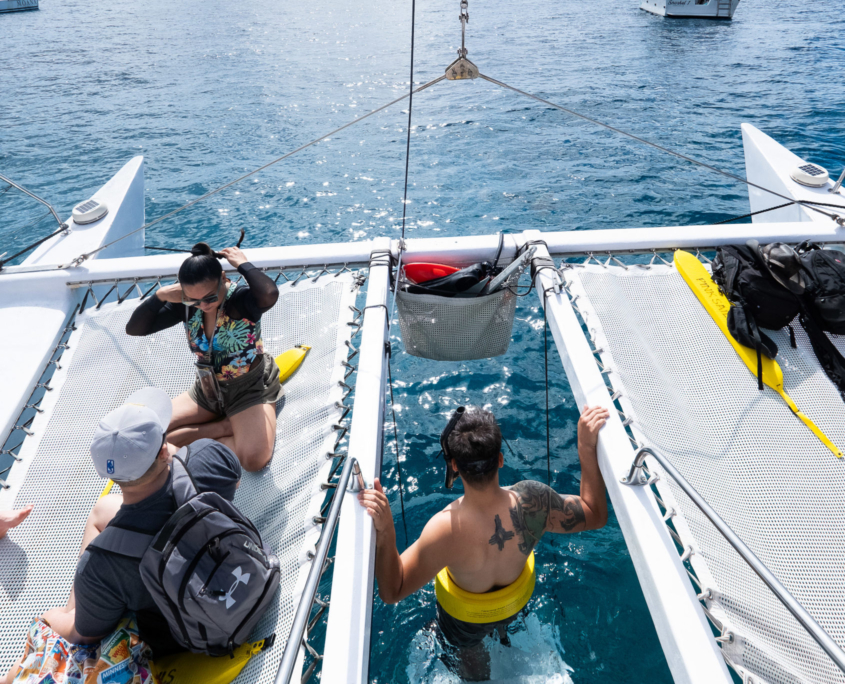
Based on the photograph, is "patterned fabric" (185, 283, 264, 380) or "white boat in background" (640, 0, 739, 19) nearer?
"patterned fabric" (185, 283, 264, 380)

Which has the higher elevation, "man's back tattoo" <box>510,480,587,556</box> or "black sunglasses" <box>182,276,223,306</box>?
"black sunglasses" <box>182,276,223,306</box>

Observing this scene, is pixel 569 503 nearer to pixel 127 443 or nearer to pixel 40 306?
pixel 127 443

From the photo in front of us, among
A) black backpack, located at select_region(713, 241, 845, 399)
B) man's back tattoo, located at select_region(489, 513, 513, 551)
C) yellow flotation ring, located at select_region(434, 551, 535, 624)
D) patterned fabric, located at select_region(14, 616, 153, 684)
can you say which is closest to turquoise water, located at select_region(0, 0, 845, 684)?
yellow flotation ring, located at select_region(434, 551, 535, 624)

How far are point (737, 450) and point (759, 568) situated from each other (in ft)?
3.71

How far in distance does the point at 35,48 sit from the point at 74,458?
2639cm

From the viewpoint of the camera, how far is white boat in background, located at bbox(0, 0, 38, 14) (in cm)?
3098

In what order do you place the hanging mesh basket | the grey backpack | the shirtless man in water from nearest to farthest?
1. the grey backpack
2. the shirtless man in water
3. the hanging mesh basket

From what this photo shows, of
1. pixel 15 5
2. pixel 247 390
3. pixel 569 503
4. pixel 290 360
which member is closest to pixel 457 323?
pixel 290 360

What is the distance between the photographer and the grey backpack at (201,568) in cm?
171

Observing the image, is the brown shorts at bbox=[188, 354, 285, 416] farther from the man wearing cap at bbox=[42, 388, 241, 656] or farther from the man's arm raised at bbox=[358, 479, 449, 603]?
the man's arm raised at bbox=[358, 479, 449, 603]

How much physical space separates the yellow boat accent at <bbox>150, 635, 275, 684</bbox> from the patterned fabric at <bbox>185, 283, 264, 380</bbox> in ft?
4.63

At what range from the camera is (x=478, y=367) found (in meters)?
5.14

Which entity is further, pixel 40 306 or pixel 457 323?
pixel 40 306

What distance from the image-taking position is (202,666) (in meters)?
1.90
